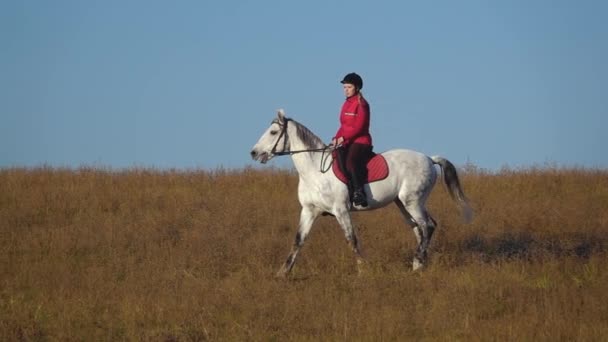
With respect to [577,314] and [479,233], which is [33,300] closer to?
[577,314]

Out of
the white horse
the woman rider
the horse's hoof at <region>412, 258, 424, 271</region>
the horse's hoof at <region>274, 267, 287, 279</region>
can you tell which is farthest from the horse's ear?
the horse's hoof at <region>412, 258, 424, 271</region>

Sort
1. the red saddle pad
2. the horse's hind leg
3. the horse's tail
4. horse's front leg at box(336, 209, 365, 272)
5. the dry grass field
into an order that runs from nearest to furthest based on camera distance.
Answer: the dry grass field → horse's front leg at box(336, 209, 365, 272) → the red saddle pad → the horse's hind leg → the horse's tail

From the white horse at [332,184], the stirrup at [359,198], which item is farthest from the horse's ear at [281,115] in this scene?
the stirrup at [359,198]

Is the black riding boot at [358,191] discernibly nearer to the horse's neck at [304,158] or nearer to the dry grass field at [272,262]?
the horse's neck at [304,158]

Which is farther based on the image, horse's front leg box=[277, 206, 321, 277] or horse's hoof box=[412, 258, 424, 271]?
horse's hoof box=[412, 258, 424, 271]

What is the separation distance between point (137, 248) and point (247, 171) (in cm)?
657

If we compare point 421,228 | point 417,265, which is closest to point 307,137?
point 421,228

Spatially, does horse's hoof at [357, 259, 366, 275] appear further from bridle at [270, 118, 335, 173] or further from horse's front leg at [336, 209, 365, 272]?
bridle at [270, 118, 335, 173]

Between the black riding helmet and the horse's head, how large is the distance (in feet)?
3.19

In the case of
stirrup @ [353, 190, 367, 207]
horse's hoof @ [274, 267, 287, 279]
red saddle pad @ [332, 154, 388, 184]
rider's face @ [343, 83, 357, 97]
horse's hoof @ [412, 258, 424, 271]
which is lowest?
horse's hoof @ [412, 258, 424, 271]

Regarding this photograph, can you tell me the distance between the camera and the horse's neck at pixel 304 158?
467 inches

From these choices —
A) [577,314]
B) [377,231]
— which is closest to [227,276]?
[377,231]

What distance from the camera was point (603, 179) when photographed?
1953 centimetres

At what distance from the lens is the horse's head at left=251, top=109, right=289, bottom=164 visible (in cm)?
1179
